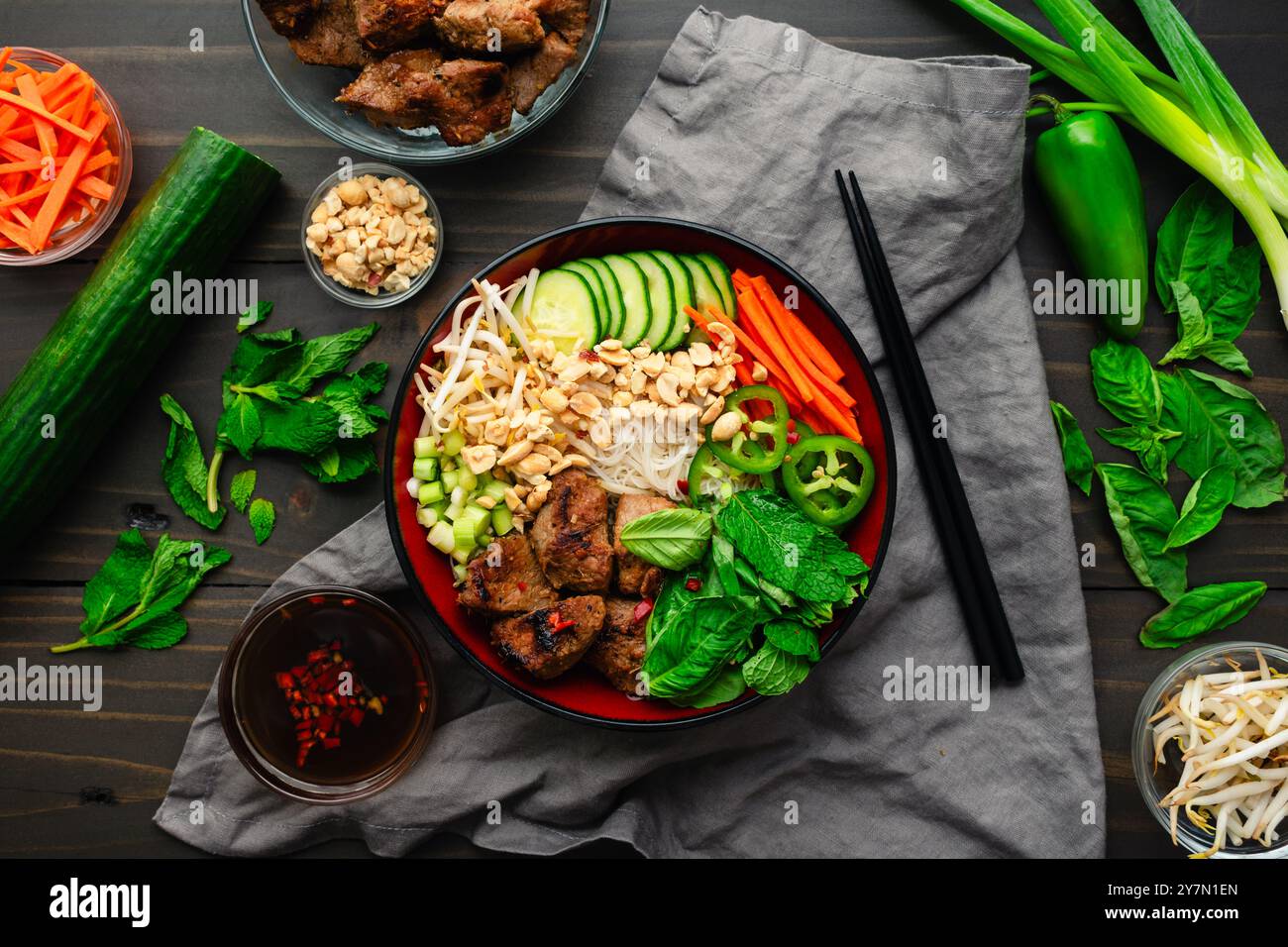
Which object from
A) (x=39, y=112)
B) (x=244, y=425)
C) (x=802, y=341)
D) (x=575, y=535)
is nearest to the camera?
(x=575, y=535)

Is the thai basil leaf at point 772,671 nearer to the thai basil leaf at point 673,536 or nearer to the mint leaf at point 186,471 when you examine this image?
the thai basil leaf at point 673,536

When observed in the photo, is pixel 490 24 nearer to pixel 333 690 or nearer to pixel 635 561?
pixel 635 561

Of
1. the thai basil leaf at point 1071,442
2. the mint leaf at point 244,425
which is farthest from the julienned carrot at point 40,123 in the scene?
the thai basil leaf at point 1071,442

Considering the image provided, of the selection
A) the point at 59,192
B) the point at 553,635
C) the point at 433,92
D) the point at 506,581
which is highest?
the point at 433,92

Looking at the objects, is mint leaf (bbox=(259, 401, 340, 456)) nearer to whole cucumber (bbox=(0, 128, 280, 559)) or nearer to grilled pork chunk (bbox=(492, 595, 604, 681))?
whole cucumber (bbox=(0, 128, 280, 559))

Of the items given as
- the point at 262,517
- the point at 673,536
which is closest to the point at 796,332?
the point at 673,536

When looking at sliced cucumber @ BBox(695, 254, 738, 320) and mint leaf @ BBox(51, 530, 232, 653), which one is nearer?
sliced cucumber @ BBox(695, 254, 738, 320)

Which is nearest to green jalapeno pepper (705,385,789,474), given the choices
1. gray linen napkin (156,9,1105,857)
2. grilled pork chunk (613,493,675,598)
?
grilled pork chunk (613,493,675,598)
